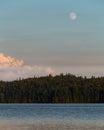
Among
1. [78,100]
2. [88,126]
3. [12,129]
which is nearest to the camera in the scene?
[12,129]

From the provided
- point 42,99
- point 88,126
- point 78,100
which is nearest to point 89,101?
point 78,100

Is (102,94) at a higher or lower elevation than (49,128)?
higher

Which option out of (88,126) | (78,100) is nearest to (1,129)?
(88,126)

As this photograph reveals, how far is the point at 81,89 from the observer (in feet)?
652

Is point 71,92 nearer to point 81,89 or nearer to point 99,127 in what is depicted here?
point 81,89

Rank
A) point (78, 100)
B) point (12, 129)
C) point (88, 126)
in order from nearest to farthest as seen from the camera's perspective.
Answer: point (12, 129)
point (88, 126)
point (78, 100)

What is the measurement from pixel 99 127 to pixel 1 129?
9699mm

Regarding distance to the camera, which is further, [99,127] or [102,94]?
[102,94]

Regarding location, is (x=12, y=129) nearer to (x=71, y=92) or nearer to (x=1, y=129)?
(x=1, y=129)

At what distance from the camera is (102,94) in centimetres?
19388

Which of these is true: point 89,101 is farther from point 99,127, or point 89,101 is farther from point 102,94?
point 99,127

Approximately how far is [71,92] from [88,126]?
445 ft

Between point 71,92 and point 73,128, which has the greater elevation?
point 71,92

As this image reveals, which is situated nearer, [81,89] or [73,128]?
[73,128]
